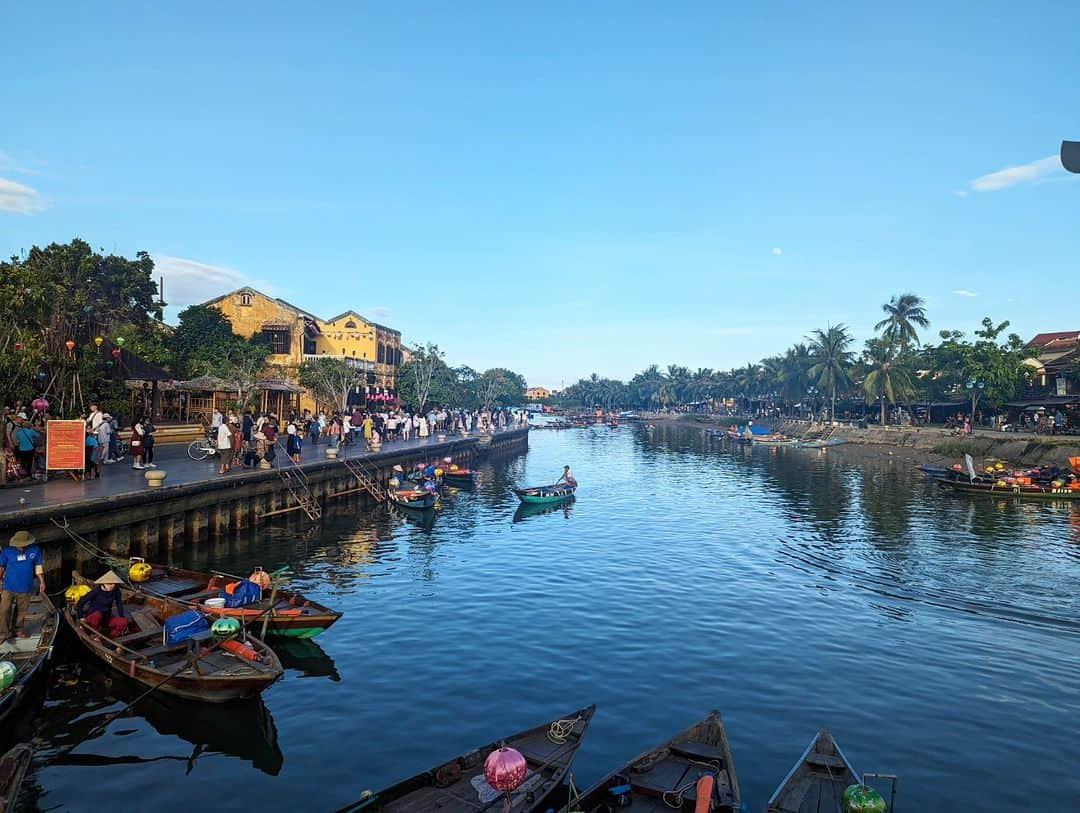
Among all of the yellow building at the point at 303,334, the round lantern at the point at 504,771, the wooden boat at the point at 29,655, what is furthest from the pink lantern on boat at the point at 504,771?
the yellow building at the point at 303,334

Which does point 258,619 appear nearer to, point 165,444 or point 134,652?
point 134,652

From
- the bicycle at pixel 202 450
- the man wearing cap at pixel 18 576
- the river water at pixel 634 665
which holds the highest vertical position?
the bicycle at pixel 202 450

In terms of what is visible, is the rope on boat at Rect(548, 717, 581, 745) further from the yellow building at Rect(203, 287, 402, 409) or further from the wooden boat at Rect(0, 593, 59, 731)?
the yellow building at Rect(203, 287, 402, 409)

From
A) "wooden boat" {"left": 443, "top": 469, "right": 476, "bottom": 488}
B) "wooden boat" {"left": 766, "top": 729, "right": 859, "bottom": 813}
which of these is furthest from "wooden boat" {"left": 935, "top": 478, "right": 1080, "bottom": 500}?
"wooden boat" {"left": 766, "top": 729, "right": 859, "bottom": 813}

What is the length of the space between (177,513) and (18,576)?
403 inches

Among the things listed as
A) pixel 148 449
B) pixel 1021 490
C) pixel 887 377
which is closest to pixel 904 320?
A: pixel 887 377

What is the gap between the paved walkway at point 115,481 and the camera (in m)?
19.6

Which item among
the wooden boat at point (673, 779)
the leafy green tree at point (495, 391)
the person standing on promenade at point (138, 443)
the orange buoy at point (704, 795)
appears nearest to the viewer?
the orange buoy at point (704, 795)

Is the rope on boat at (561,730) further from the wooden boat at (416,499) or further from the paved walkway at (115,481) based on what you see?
the wooden boat at (416,499)

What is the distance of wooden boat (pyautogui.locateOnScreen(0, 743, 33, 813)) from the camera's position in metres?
8.24

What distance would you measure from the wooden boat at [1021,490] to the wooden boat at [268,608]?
134 ft

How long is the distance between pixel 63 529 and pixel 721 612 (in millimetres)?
18444

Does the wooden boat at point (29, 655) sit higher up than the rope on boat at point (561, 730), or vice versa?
the wooden boat at point (29, 655)

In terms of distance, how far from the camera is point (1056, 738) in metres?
12.6
